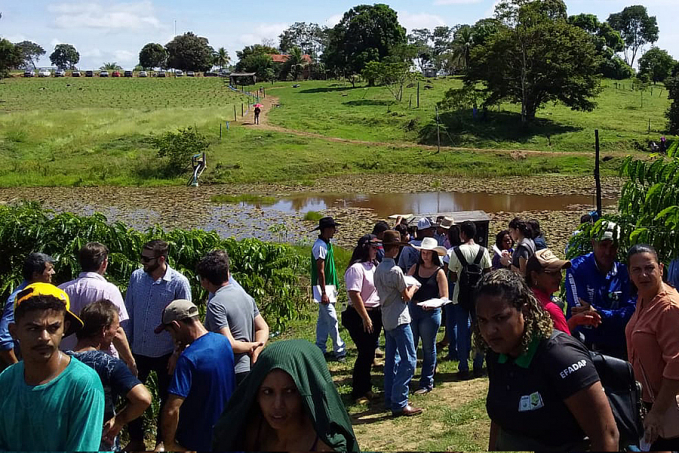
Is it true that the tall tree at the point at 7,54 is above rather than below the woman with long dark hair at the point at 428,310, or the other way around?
above

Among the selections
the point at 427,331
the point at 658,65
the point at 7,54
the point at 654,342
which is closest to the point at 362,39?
the point at 658,65

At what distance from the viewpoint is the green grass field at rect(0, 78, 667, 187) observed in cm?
3709

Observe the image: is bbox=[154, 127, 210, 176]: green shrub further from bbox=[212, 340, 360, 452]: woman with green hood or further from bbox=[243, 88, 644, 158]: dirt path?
bbox=[212, 340, 360, 452]: woman with green hood

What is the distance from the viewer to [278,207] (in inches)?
1128

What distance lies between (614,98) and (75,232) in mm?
59033

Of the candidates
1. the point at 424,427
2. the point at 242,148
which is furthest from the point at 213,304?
the point at 242,148

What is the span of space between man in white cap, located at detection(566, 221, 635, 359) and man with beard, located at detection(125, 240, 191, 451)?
9.95 feet

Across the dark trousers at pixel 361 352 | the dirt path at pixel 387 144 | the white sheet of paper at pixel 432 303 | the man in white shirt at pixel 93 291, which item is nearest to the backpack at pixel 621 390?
the man in white shirt at pixel 93 291

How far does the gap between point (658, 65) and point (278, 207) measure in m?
60.6

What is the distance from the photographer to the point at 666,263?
5.58 m

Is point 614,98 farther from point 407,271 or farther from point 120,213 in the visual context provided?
point 407,271

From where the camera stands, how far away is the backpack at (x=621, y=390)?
303 cm

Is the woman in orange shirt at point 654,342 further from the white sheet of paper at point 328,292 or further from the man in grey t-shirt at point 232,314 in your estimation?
the white sheet of paper at point 328,292

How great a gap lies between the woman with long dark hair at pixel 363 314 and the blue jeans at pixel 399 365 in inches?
12.6
